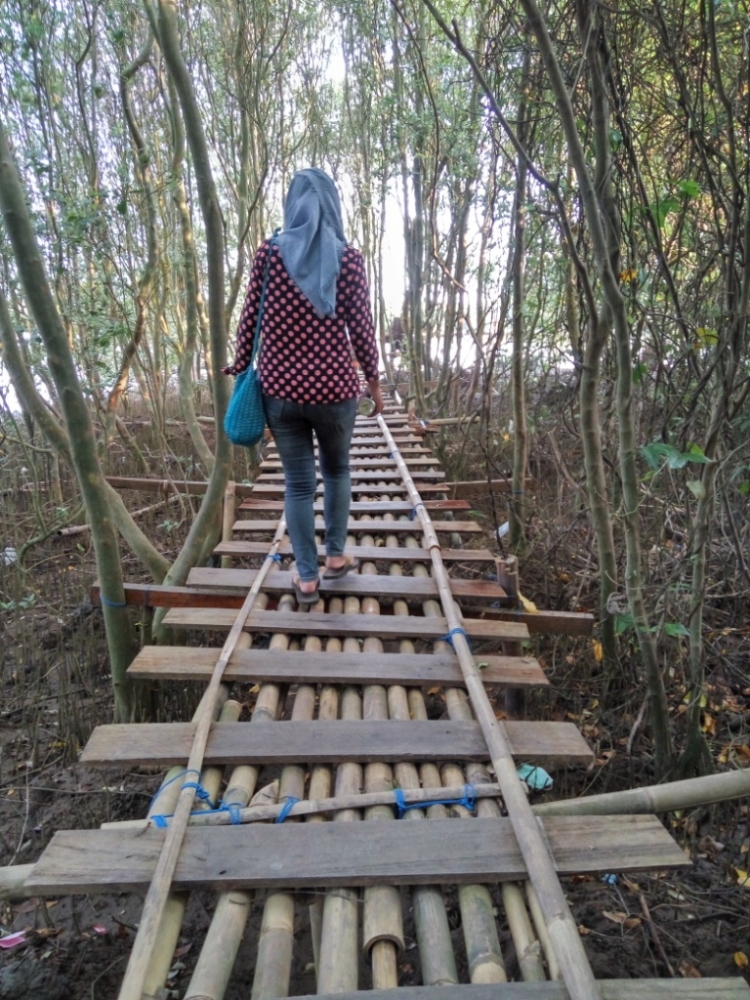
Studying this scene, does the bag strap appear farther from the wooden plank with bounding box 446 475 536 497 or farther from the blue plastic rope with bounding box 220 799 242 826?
the wooden plank with bounding box 446 475 536 497

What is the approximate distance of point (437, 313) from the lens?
9.63 metres

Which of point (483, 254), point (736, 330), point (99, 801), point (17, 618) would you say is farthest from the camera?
point (483, 254)

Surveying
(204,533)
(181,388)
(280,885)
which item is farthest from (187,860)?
(181,388)

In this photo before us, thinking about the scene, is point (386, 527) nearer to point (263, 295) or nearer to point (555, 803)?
point (263, 295)

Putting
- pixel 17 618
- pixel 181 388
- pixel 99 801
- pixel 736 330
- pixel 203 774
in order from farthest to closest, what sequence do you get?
pixel 181 388
pixel 17 618
pixel 99 801
pixel 736 330
pixel 203 774

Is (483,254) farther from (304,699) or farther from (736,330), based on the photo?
(304,699)

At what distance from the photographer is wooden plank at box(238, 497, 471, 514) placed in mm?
3980

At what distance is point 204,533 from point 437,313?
694 cm

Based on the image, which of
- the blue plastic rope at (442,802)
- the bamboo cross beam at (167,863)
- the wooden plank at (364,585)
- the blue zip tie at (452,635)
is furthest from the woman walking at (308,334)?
the blue plastic rope at (442,802)

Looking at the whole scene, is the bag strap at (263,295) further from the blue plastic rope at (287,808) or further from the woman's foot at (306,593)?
the blue plastic rope at (287,808)

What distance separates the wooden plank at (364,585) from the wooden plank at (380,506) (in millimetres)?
1014

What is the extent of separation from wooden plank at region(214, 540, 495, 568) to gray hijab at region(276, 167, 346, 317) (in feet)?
4.33

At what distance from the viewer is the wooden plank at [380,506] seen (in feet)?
13.1

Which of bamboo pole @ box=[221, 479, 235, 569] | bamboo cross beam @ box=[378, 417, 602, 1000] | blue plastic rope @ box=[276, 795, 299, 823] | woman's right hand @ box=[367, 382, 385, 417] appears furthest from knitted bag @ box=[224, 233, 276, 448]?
bamboo pole @ box=[221, 479, 235, 569]
